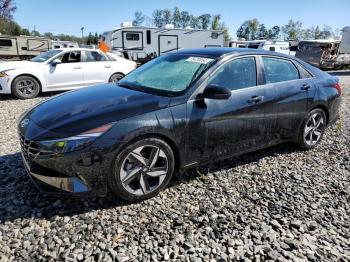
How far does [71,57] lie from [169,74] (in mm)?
6363

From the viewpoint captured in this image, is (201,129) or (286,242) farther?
(201,129)

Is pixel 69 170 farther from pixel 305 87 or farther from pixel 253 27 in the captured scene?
pixel 253 27

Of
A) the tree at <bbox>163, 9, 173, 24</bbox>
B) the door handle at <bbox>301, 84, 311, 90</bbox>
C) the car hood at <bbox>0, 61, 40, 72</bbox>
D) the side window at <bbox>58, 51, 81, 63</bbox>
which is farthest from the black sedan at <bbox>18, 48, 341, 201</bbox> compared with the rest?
the tree at <bbox>163, 9, 173, 24</bbox>

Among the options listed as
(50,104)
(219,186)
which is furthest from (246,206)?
(50,104)

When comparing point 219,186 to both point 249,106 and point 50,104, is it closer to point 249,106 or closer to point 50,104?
point 249,106

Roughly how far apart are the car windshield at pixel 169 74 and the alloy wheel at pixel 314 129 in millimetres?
1972

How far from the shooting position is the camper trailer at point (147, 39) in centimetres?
1864

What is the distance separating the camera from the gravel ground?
247 centimetres

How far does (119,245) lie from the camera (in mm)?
2508

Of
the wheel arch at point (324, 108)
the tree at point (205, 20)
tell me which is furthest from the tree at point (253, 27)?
the wheel arch at point (324, 108)

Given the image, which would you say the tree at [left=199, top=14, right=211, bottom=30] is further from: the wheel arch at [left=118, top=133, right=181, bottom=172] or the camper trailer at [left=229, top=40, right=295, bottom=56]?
the wheel arch at [left=118, top=133, right=181, bottom=172]

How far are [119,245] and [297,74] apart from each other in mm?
3341

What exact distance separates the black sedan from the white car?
543 cm

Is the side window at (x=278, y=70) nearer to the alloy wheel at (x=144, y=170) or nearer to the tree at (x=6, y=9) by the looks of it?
the alloy wheel at (x=144, y=170)
